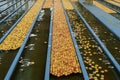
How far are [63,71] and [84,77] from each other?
524mm

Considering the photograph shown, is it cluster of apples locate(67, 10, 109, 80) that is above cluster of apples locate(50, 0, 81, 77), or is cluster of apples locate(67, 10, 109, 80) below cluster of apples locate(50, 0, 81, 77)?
below

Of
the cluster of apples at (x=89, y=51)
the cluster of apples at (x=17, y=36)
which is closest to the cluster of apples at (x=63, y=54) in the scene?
the cluster of apples at (x=89, y=51)

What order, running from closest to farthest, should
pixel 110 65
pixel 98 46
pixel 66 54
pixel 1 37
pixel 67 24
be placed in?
pixel 110 65, pixel 66 54, pixel 98 46, pixel 1 37, pixel 67 24

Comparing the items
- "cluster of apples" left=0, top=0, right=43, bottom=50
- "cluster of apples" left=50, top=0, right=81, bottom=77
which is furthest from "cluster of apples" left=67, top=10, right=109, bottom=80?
"cluster of apples" left=0, top=0, right=43, bottom=50

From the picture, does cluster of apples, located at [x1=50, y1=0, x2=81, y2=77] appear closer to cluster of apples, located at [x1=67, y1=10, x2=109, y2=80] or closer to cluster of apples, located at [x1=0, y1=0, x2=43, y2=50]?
cluster of apples, located at [x1=67, y1=10, x2=109, y2=80]

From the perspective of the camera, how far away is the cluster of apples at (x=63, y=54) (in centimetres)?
516

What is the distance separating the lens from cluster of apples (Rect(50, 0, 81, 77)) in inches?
203

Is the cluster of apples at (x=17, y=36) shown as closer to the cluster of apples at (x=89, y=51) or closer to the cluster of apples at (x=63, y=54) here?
the cluster of apples at (x=63, y=54)

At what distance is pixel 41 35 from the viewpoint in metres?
8.15

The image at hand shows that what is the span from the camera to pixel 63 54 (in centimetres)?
612

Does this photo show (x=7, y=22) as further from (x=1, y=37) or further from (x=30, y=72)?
(x=30, y=72)

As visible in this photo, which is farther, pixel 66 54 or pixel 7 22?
pixel 7 22

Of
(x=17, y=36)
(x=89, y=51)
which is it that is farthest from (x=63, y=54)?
(x=17, y=36)

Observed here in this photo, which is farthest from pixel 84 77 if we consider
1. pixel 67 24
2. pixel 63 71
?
pixel 67 24
